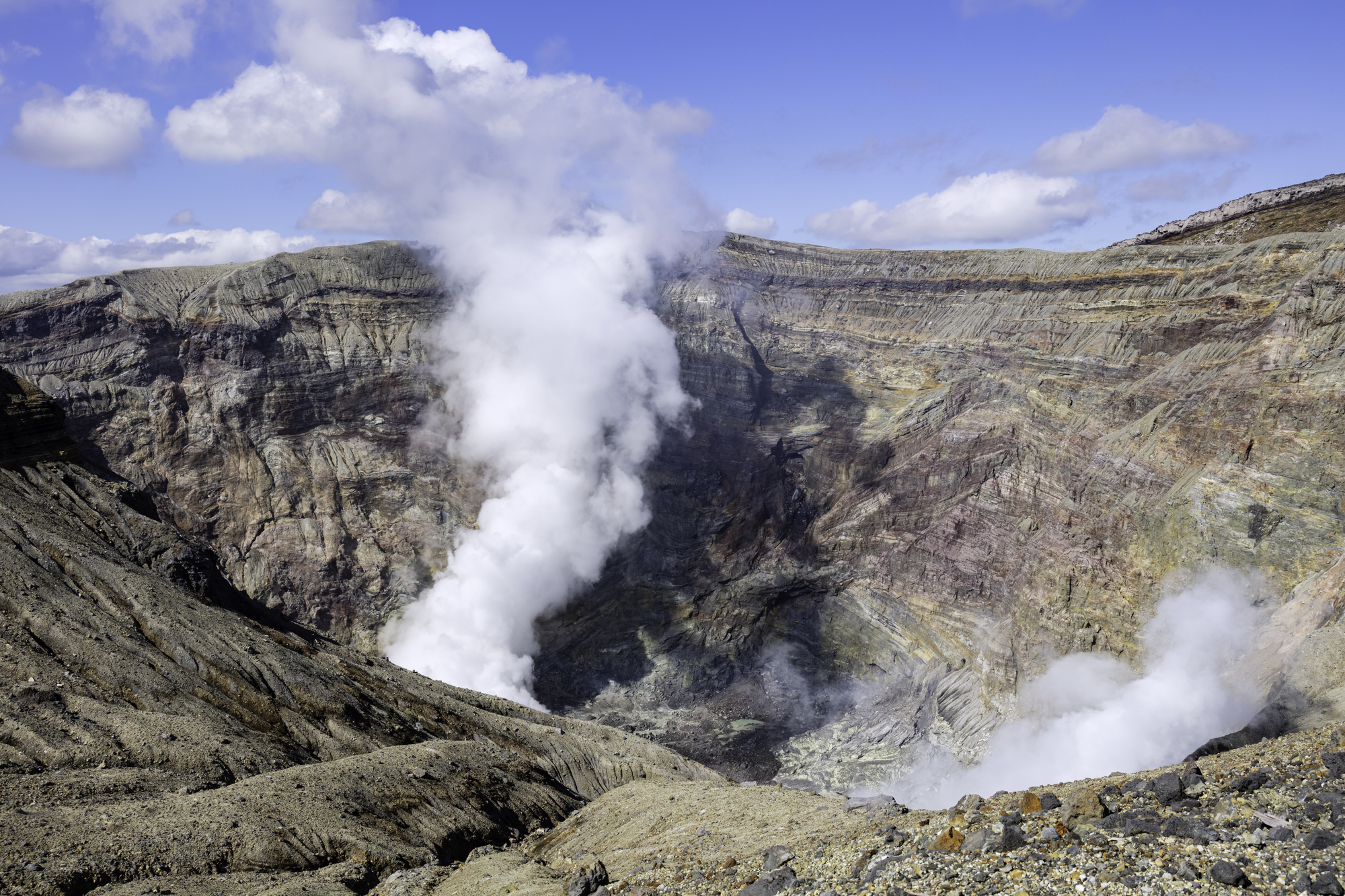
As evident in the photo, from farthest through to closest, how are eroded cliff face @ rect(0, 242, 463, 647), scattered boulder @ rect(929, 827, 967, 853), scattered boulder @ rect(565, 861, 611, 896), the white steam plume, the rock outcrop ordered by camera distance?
1. the rock outcrop
2. eroded cliff face @ rect(0, 242, 463, 647)
3. the white steam plume
4. scattered boulder @ rect(565, 861, 611, 896)
5. scattered boulder @ rect(929, 827, 967, 853)

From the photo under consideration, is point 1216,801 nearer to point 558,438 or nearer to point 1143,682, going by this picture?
point 1143,682

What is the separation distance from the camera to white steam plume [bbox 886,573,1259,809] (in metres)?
24.6

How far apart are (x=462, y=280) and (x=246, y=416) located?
46.8ft

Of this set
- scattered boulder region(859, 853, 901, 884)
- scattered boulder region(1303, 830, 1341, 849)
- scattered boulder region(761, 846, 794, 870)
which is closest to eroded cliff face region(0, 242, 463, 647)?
scattered boulder region(761, 846, 794, 870)

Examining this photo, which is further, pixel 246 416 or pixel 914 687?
pixel 246 416

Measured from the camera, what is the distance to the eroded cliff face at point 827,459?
30.5 metres

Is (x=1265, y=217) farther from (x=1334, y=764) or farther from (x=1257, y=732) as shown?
(x=1334, y=764)

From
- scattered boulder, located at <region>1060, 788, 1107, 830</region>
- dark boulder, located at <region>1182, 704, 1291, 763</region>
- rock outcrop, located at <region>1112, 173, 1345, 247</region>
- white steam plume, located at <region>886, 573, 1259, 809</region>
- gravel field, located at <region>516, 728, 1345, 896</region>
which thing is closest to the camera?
gravel field, located at <region>516, 728, 1345, 896</region>

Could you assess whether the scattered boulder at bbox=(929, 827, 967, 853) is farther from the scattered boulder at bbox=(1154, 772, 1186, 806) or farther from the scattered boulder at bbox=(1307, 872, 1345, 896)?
the scattered boulder at bbox=(1307, 872, 1345, 896)

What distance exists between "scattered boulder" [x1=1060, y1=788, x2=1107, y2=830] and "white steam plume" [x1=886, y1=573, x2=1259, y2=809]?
59.3 feet

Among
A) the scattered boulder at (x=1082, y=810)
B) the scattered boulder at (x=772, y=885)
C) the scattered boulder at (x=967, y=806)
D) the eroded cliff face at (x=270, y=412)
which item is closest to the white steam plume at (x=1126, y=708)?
the scattered boulder at (x=967, y=806)

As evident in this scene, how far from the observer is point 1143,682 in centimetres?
2747

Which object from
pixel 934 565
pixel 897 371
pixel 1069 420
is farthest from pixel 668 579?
pixel 1069 420

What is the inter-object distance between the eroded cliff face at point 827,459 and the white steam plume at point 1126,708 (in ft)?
3.42
